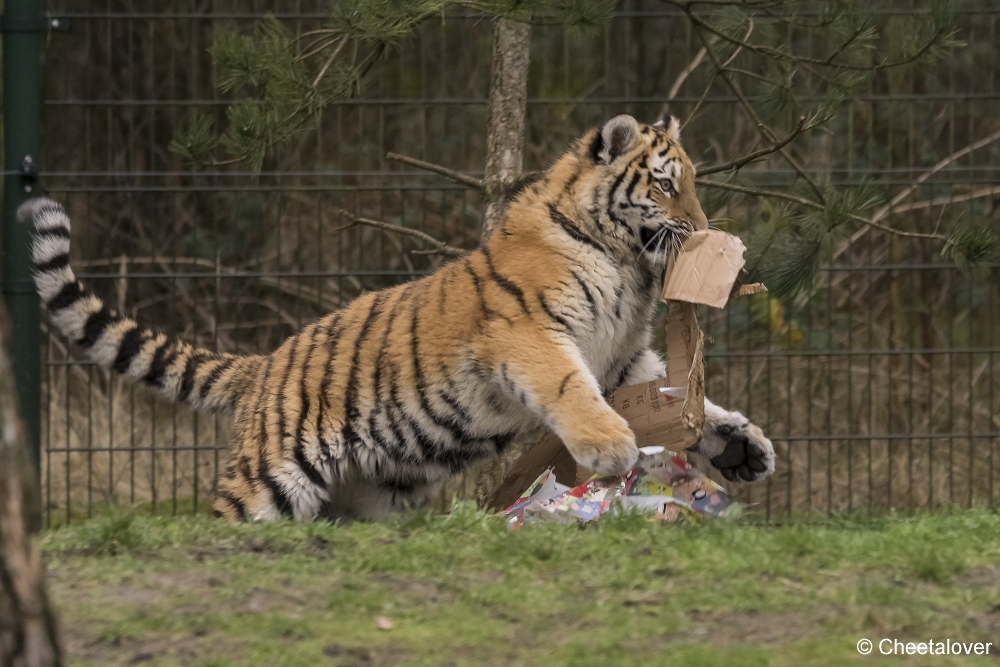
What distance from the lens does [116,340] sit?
4684 millimetres

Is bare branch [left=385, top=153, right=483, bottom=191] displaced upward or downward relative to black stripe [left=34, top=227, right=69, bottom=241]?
upward

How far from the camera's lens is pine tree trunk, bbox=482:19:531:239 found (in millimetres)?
5426

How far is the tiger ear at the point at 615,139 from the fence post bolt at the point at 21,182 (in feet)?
7.73

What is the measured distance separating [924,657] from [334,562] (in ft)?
4.77

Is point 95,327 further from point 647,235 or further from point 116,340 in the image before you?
point 647,235

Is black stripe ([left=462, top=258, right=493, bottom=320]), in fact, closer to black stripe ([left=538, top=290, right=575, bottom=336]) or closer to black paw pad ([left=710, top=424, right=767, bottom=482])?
black stripe ([left=538, top=290, right=575, bottom=336])

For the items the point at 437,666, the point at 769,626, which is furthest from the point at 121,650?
the point at 769,626

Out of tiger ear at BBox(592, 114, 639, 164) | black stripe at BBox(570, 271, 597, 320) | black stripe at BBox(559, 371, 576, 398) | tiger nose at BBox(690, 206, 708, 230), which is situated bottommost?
black stripe at BBox(559, 371, 576, 398)

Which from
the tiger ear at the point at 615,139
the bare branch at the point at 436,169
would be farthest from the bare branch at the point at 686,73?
the tiger ear at the point at 615,139

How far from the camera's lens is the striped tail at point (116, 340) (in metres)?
4.58

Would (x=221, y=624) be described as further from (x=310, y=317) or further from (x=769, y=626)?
(x=310, y=317)

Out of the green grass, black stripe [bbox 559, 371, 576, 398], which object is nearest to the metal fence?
black stripe [bbox 559, 371, 576, 398]

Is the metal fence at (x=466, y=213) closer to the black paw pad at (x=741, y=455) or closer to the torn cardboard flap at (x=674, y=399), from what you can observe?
the black paw pad at (x=741, y=455)

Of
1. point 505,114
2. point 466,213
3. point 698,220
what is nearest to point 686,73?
point 505,114
